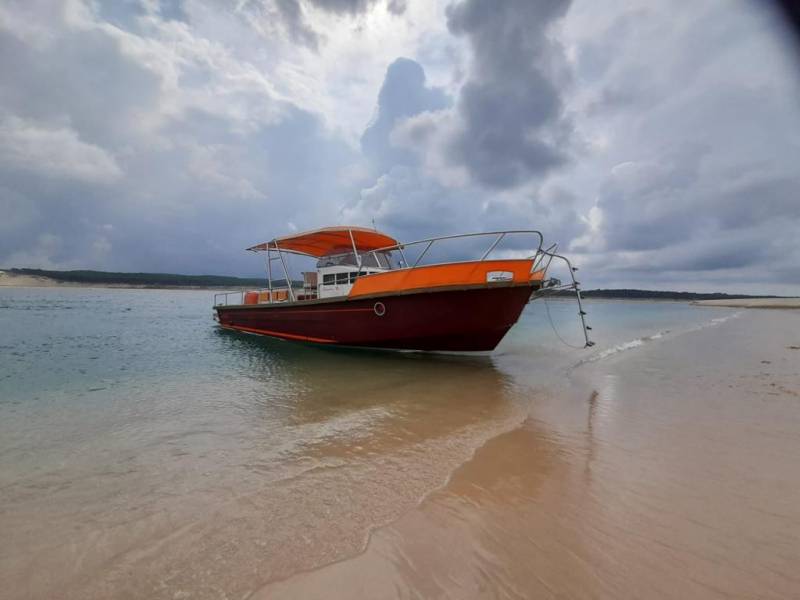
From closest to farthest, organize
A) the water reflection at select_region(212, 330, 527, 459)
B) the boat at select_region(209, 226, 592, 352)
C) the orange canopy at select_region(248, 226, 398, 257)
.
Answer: the water reflection at select_region(212, 330, 527, 459), the boat at select_region(209, 226, 592, 352), the orange canopy at select_region(248, 226, 398, 257)

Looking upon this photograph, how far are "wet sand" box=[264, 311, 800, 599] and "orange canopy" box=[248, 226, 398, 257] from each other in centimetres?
821

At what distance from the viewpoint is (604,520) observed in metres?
2.62

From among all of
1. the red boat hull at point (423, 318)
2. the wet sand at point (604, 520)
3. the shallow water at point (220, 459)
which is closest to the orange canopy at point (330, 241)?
the red boat hull at point (423, 318)

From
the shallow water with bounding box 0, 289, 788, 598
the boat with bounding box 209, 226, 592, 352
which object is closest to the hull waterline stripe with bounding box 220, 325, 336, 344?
the boat with bounding box 209, 226, 592, 352

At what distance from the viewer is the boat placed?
8.42 m

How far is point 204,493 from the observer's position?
10.2ft

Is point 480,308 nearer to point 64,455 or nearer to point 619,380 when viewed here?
point 619,380

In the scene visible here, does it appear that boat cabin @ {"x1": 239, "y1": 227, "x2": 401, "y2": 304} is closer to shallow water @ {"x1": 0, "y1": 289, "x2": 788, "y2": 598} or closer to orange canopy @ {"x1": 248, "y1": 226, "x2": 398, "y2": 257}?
orange canopy @ {"x1": 248, "y1": 226, "x2": 398, "y2": 257}

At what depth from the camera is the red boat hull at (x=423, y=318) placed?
862 centimetres

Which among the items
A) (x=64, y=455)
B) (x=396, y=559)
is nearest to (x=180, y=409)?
(x=64, y=455)

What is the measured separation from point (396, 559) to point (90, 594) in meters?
1.70

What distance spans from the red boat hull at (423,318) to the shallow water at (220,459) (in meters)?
1.04

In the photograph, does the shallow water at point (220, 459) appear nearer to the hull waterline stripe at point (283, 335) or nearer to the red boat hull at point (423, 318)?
the red boat hull at point (423, 318)

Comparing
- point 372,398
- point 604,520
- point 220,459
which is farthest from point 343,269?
point 604,520
